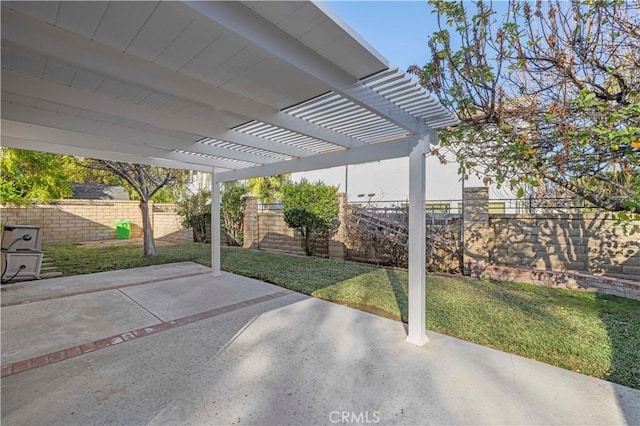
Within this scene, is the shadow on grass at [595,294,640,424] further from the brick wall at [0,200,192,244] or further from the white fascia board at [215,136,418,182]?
the brick wall at [0,200,192,244]

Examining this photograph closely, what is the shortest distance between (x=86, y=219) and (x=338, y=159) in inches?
652

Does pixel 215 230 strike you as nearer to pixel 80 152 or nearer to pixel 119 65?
pixel 80 152

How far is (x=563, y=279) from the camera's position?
6512 mm

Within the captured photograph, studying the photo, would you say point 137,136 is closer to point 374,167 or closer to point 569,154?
point 569,154

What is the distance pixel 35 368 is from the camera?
329 cm

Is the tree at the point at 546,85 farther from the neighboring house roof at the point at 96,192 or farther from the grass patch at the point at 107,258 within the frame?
the neighboring house roof at the point at 96,192

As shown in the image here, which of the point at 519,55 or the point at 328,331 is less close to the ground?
the point at 519,55

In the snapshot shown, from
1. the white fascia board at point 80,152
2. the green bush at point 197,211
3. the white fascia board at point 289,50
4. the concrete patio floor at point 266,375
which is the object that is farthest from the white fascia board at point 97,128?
the green bush at point 197,211

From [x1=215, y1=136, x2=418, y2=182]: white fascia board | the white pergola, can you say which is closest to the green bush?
[x1=215, y1=136, x2=418, y2=182]: white fascia board

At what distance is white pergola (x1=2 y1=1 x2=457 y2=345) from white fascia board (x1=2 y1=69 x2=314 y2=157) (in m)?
0.01

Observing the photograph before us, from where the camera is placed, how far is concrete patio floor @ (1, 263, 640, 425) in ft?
8.43

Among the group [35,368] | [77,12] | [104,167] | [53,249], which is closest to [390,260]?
[35,368]

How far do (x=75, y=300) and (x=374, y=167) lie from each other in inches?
640

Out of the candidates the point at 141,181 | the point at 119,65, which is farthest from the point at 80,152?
the point at 141,181
